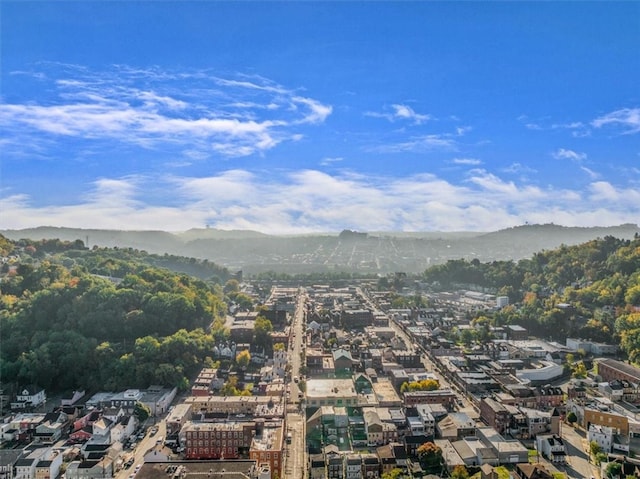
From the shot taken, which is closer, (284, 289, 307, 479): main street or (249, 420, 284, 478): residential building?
(249, 420, 284, 478): residential building

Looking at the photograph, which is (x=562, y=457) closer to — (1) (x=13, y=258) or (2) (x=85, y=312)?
(2) (x=85, y=312)

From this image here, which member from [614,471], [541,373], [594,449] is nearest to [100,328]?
[541,373]

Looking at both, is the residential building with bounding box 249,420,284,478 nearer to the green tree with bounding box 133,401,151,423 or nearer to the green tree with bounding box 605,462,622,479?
the green tree with bounding box 133,401,151,423

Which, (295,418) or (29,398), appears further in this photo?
(29,398)

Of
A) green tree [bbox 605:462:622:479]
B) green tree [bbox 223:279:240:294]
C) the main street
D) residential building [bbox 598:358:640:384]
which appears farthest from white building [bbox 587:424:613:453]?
green tree [bbox 223:279:240:294]

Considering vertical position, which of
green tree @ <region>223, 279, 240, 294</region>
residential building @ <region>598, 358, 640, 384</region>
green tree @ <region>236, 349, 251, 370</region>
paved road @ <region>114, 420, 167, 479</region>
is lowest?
paved road @ <region>114, 420, 167, 479</region>

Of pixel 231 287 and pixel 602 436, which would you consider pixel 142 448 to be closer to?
pixel 602 436

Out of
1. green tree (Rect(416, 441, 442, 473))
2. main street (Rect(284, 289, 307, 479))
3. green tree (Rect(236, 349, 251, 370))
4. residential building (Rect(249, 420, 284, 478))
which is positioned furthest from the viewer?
green tree (Rect(236, 349, 251, 370))

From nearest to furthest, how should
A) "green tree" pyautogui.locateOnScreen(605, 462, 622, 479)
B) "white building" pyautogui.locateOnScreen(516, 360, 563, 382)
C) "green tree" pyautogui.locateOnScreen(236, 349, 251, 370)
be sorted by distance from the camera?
1. "green tree" pyautogui.locateOnScreen(605, 462, 622, 479)
2. "white building" pyautogui.locateOnScreen(516, 360, 563, 382)
3. "green tree" pyautogui.locateOnScreen(236, 349, 251, 370)
